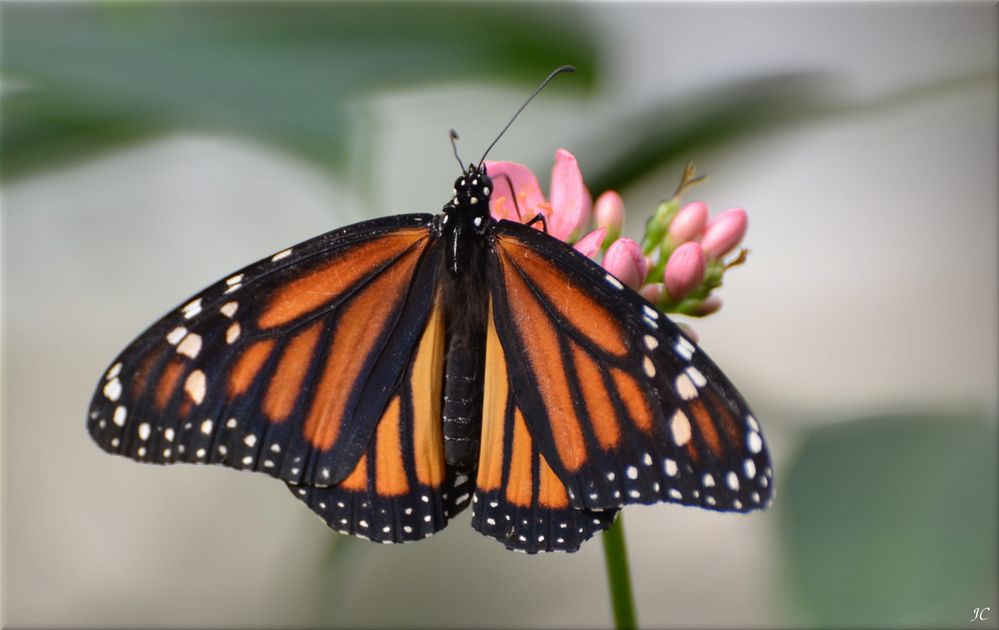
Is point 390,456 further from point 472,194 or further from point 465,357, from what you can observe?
point 472,194

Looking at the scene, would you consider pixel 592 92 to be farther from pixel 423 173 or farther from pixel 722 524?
pixel 722 524

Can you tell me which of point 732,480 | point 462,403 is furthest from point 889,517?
point 462,403

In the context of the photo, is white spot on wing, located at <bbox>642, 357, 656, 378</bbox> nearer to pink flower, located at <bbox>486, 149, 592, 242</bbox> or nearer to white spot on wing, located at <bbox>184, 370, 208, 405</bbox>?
pink flower, located at <bbox>486, 149, 592, 242</bbox>

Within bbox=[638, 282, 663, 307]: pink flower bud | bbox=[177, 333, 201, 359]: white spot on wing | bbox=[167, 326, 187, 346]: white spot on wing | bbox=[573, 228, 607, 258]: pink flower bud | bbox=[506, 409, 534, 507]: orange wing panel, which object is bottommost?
bbox=[506, 409, 534, 507]: orange wing panel

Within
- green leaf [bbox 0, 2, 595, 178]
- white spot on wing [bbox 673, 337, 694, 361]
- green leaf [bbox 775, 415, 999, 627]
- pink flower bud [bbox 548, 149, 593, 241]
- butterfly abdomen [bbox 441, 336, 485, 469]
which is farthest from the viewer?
green leaf [bbox 0, 2, 595, 178]

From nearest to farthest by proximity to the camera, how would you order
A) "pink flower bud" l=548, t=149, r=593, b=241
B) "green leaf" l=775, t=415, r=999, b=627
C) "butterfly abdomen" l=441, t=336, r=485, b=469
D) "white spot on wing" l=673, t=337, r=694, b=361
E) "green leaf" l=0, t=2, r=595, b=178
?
"white spot on wing" l=673, t=337, r=694, b=361, "butterfly abdomen" l=441, t=336, r=485, b=469, "pink flower bud" l=548, t=149, r=593, b=241, "green leaf" l=775, t=415, r=999, b=627, "green leaf" l=0, t=2, r=595, b=178

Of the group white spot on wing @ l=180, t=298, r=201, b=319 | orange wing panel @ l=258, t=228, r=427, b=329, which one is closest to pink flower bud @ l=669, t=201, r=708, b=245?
orange wing panel @ l=258, t=228, r=427, b=329
